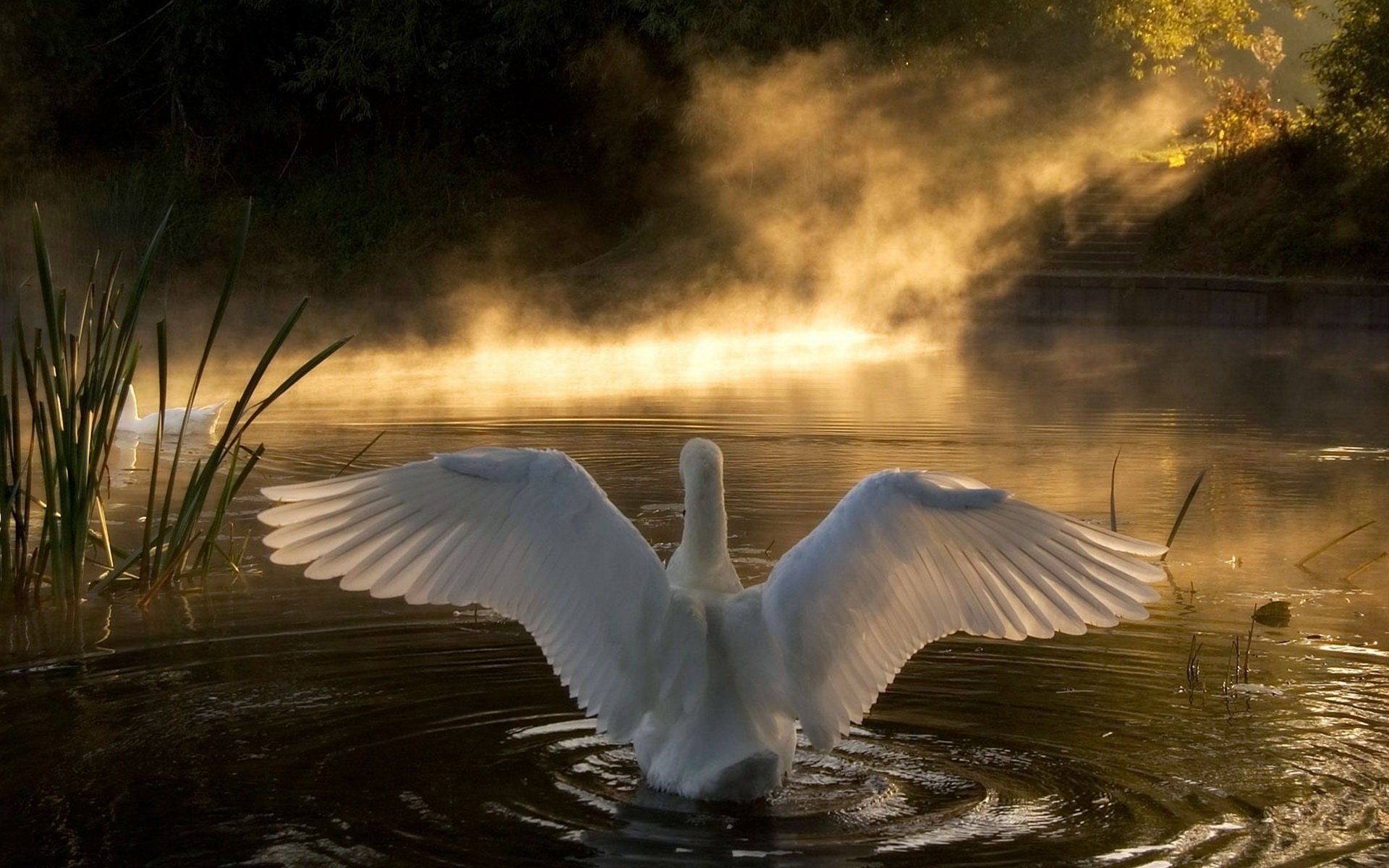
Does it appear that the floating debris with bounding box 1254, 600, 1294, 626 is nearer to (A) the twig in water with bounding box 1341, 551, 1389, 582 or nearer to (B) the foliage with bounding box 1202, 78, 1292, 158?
(A) the twig in water with bounding box 1341, 551, 1389, 582

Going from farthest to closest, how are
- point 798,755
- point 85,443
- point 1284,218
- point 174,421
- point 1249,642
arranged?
point 1284,218 → point 174,421 → point 85,443 → point 1249,642 → point 798,755

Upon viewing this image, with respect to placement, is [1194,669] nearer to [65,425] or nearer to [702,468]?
[702,468]

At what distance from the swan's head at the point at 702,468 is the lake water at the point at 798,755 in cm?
85

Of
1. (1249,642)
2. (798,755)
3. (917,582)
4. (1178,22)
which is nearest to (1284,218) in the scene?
(1178,22)

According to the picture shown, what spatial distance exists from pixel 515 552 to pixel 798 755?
3.58 feet

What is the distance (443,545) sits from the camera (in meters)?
5.00

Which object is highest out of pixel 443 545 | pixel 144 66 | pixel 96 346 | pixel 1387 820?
pixel 144 66

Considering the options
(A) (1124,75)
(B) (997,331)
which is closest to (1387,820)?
(B) (997,331)

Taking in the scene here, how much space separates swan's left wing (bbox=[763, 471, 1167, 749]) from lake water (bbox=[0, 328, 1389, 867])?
1.22 feet

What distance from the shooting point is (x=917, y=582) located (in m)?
4.94

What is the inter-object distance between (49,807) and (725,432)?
8.07 meters

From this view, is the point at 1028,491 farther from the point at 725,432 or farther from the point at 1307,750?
the point at 1307,750

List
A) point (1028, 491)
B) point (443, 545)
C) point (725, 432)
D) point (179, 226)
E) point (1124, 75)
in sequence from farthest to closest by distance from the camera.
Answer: point (1124, 75)
point (179, 226)
point (725, 432)
point (1028, 491)
point (443, 545)

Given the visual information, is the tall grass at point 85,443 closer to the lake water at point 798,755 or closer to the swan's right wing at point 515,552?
the lake water at point 798,755
